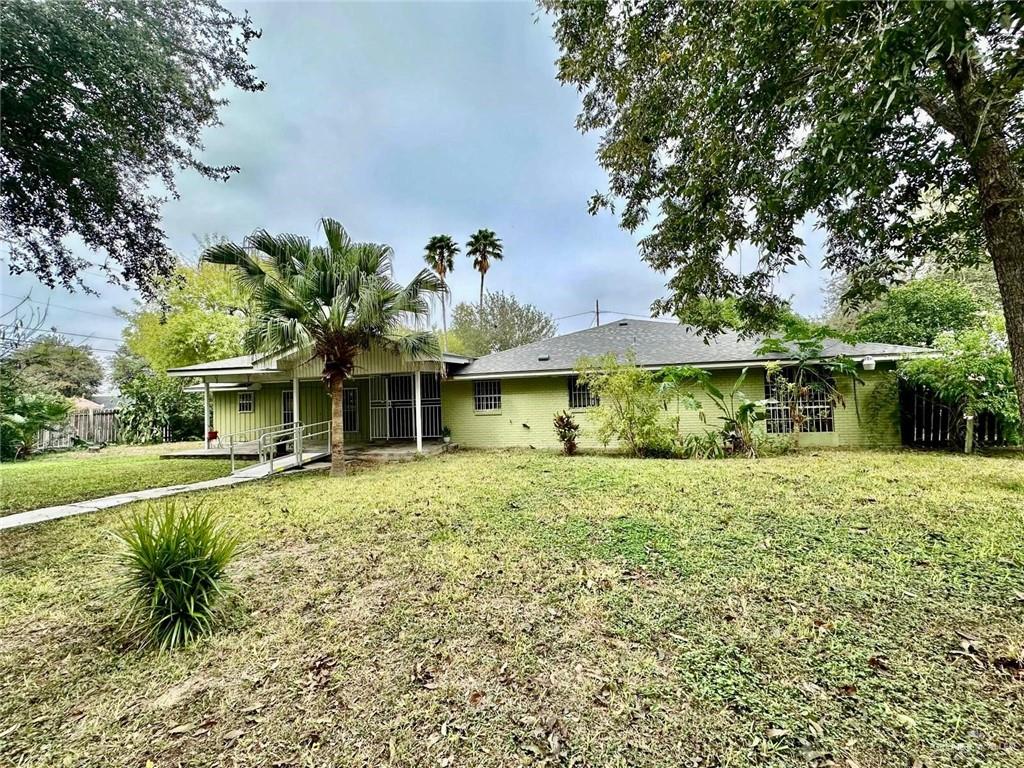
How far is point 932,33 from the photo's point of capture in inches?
103

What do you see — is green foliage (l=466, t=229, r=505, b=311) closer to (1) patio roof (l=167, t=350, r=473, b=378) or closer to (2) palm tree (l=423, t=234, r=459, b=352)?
(2) palm tree (l=423, t=234, r=459, b=352)

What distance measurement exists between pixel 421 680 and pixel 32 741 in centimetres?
196

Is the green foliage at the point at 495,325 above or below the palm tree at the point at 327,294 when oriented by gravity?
above

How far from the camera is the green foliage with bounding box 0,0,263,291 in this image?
15.9 ft

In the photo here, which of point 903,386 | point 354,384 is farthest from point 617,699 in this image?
point 354,384

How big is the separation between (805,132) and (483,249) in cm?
2282

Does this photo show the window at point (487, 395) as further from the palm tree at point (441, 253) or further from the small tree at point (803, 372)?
the palm tree at point (441, 253)

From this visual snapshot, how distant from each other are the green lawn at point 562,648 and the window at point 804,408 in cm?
607

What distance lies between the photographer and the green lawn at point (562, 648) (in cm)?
210

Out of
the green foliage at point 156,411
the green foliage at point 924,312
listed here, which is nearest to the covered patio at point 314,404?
the green foliage at point 156,411

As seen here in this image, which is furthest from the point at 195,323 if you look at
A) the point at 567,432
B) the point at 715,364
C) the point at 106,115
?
the point at 715,364

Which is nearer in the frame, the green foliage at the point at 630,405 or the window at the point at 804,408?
the green foliage at the point at 630,405

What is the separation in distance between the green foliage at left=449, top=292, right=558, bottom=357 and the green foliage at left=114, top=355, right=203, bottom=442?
59.2 feet

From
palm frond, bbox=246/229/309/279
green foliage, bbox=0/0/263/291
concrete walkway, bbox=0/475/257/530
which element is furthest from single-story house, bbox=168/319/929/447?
green foliage, bbox=0/0/263/291
